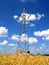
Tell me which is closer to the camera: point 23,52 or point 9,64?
point 9,64

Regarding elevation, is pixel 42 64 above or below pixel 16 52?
below

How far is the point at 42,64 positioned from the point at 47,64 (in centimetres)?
17

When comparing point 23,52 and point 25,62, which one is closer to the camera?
point 25,62

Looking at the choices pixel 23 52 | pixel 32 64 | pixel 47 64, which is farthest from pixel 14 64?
pixel 23 52

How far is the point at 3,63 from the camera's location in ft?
19.1

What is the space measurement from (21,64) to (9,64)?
12.7 inches

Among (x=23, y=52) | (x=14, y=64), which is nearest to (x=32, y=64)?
(x=14, y=64)

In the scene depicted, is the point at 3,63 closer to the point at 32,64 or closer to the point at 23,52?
the point at 32,64

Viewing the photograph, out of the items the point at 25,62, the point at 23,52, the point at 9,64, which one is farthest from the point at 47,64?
the point at 23,52

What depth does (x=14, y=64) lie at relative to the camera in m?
5.83

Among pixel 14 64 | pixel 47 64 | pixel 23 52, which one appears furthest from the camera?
pixel 23 52

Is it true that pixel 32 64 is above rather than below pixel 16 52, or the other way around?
Result: below

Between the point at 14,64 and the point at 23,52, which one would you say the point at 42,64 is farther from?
the point at 23,52

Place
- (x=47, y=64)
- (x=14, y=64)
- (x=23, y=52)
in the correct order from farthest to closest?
(x=23, y=52), (x=47, y=64), (x=14, y=64)
